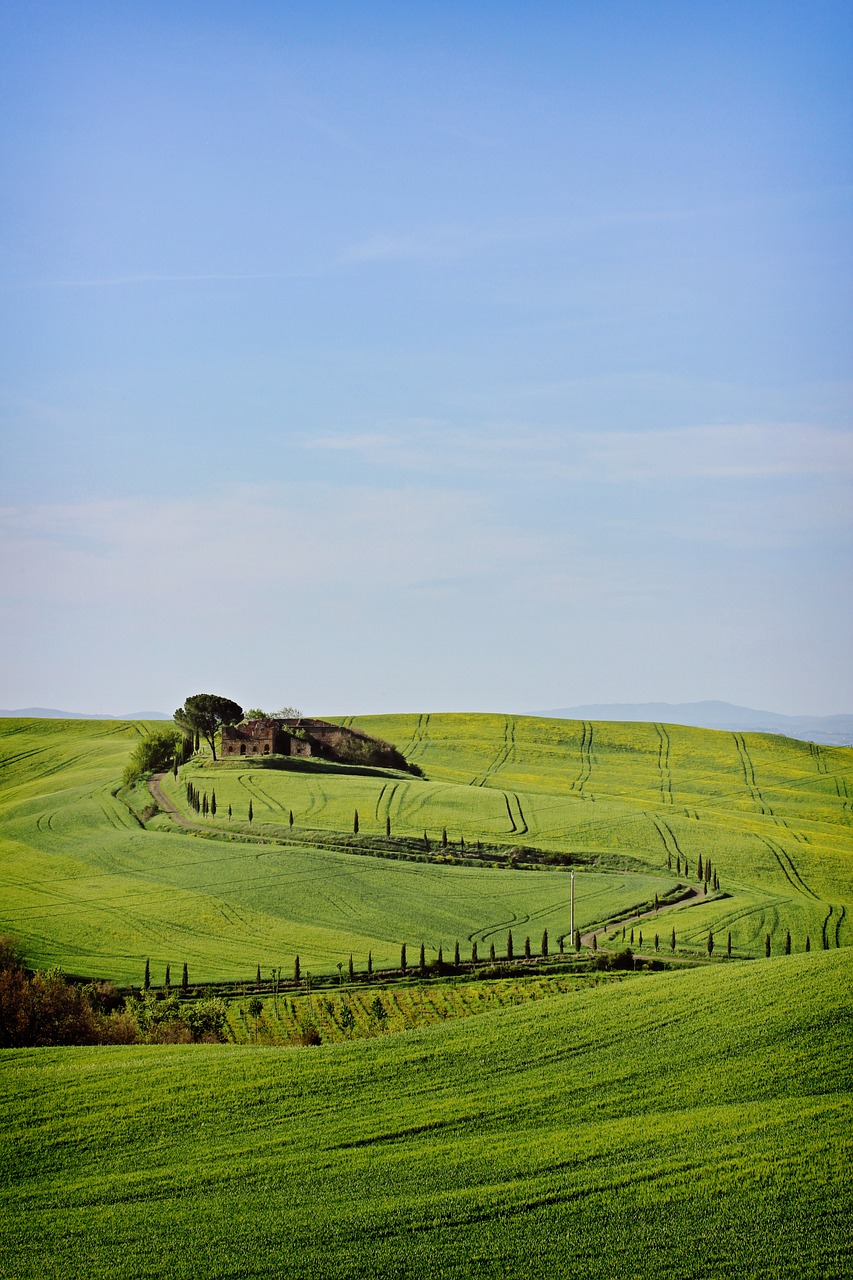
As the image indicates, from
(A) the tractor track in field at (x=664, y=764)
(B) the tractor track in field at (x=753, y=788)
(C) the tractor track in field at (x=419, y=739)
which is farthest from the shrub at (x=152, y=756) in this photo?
(B) the tractor track in field at (x=753, y=788)

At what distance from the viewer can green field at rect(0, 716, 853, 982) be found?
194 feet

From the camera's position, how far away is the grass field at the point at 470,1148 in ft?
59.8

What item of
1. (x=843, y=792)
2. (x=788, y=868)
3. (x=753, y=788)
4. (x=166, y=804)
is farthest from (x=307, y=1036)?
(x=843, y=792)

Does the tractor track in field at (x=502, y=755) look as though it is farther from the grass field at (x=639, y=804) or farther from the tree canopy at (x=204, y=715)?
the tree canopy at (x=204, y=715)

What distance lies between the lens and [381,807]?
292 feet

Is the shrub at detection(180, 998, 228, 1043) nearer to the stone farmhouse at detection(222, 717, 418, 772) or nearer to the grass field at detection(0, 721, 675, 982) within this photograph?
the grass field at detection(0, 721, 675, 982)

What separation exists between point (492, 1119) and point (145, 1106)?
8.35 m

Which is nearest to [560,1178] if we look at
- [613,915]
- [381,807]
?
[613,915]

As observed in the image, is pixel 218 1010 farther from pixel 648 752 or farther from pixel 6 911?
pixel 648 752

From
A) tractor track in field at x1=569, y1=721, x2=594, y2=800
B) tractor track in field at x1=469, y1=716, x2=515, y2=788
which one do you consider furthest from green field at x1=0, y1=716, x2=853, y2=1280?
tractor track in field at x1=469, y1=716, x2=515, y2=788

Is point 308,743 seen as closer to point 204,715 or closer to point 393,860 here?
point 204,715

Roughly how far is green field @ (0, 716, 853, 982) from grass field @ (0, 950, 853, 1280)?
2366 centimetres

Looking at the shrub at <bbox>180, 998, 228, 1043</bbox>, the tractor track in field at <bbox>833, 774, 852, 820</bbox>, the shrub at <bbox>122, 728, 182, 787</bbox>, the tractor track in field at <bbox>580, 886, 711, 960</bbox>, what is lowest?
the shrub at <bbox>180, 998, 228, 1043</bbox>

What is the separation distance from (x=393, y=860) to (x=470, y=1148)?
53.1m
